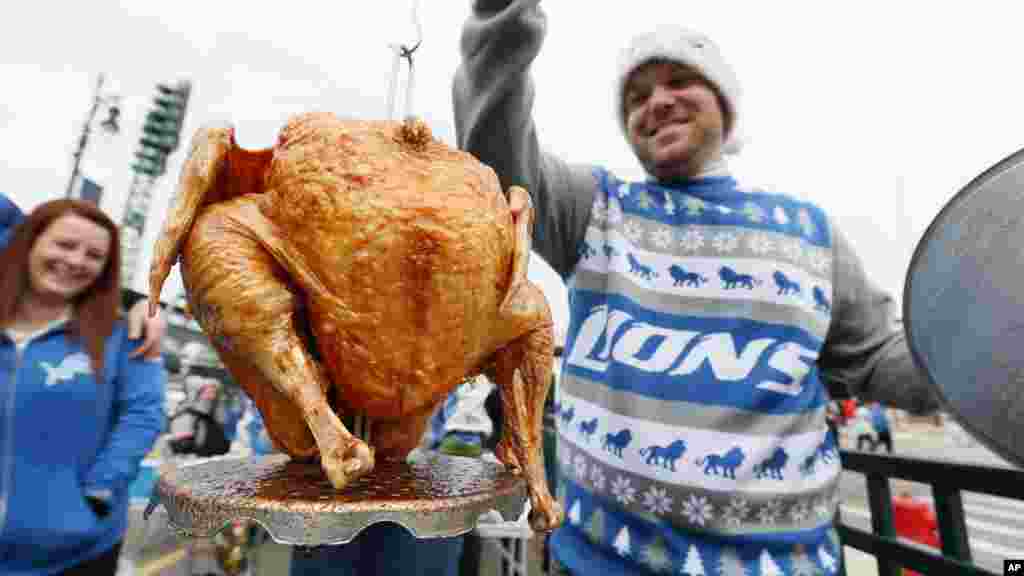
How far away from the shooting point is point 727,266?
1189mm

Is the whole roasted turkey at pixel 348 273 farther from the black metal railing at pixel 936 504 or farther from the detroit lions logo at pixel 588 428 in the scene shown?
the black metal railing at pixel 936 504

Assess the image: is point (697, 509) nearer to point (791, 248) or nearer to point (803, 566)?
point (803, 566)

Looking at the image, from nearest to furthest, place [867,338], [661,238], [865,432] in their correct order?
[661,238] < [867,338] < [865,432]

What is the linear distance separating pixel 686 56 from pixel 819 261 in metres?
0.55

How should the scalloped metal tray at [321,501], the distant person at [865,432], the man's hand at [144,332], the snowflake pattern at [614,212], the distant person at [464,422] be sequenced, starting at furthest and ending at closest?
the distant person at [865,432] < the distant person at [464,422] < the man's hand at [144,332] < the snowflake pattern at [614,212] < the scalloped metal tray at [321,501]

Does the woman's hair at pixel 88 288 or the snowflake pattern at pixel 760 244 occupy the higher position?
the snowflake pattern at pixel 760 244

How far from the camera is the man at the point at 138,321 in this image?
134cm

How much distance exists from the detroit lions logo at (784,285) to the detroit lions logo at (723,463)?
35cm

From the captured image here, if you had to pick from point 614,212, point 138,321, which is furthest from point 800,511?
point 138,321

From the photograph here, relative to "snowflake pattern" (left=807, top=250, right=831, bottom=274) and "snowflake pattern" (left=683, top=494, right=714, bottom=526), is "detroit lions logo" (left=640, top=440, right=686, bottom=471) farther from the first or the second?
"snowflake pattern" (left=807, top=250, right=831, bottom=274)

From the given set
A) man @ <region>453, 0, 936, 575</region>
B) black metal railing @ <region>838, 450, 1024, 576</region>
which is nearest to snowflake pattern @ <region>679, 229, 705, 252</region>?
man @ <region>453, 0, 936, 575</region>

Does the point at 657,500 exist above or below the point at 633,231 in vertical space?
below

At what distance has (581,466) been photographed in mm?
1168

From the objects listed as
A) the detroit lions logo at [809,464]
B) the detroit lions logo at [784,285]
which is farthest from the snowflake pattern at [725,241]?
the detroit lions logo at [809,464]
